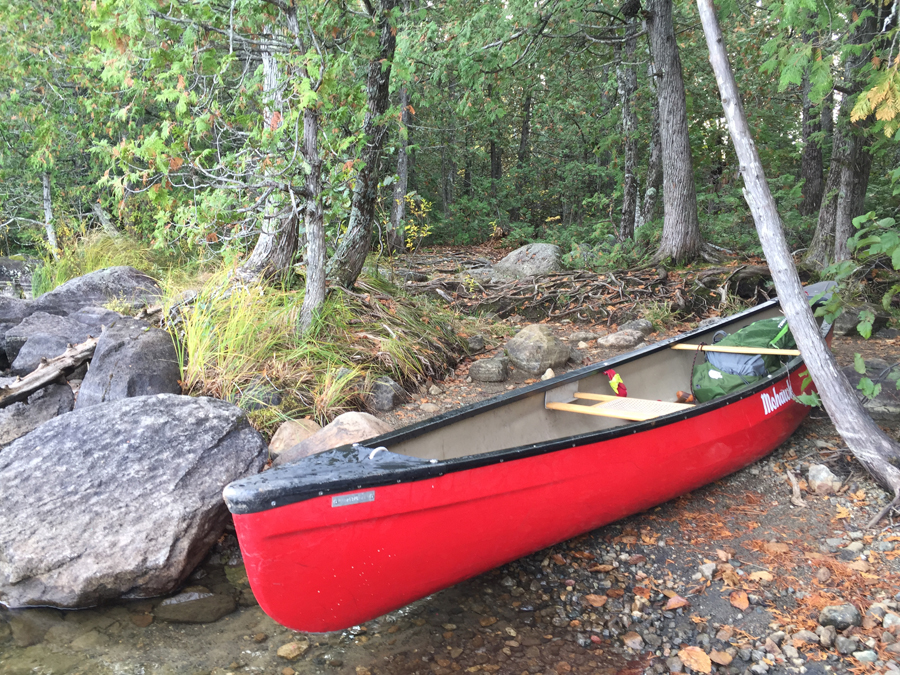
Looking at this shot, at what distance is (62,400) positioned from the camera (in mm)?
4801

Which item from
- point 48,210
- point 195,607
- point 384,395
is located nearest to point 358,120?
point 384,395

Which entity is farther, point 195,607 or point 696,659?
point 195,607

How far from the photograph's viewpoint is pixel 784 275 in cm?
368

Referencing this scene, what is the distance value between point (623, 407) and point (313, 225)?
3.01 metres

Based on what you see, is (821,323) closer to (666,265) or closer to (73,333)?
(666,265)

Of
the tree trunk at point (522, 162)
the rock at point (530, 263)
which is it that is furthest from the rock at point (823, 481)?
the tree trunk at point (522, 162)

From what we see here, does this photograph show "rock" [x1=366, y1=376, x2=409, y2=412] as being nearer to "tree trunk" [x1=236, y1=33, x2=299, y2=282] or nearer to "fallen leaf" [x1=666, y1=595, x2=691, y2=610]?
"tree trunk" [x1=236, y1=33, x2=299, y2=282]

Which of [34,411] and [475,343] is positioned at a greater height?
[34,411]

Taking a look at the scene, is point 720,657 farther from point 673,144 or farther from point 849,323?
point 673,144

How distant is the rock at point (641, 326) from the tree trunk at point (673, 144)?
1.80 m

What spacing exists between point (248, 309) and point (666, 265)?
592cm

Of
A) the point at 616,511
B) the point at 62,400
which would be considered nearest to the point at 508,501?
the point at 616,511

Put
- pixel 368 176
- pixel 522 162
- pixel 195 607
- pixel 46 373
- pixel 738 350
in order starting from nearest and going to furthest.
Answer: pixel 195 607, pixel 738 350, pixel 46 373, pixel 368 176, pixel 522 162

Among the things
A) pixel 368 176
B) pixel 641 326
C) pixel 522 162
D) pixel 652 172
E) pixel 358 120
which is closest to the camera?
pixel 358 120
